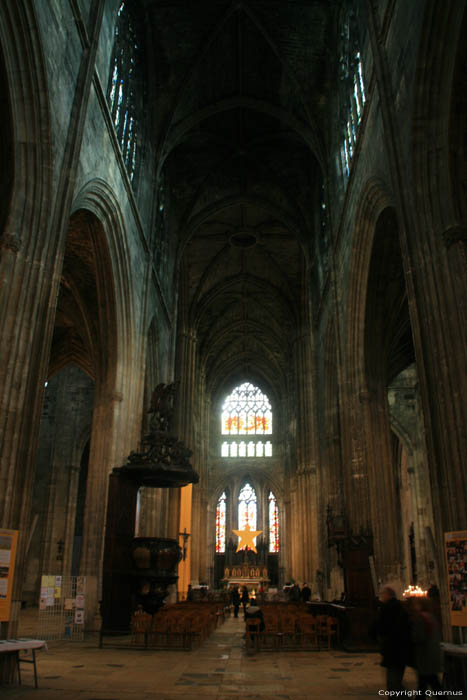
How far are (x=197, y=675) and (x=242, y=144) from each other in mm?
20954

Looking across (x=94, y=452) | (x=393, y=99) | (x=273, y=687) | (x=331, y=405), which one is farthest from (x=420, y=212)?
(x=331, y=405)

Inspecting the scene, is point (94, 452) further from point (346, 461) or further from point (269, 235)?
point (269, 235)

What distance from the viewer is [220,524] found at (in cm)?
4434

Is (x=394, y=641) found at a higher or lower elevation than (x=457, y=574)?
lower

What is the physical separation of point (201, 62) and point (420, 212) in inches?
539

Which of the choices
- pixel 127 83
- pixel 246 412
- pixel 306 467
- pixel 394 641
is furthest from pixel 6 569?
pixel 246 412

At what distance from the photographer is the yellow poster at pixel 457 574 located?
7688 millimetres

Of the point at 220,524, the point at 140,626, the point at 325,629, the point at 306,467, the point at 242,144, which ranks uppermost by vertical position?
the point at 242,144

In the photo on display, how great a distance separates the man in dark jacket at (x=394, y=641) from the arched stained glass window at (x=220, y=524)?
40255 millimetres

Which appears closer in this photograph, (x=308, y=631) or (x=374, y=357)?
(x=308, y=631)

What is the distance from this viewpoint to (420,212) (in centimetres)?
1003

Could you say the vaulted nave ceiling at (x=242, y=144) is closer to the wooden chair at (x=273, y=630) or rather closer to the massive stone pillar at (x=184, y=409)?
the massive stone pillar at (x=184, y=409)

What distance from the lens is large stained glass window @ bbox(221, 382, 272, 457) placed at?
1786 inches

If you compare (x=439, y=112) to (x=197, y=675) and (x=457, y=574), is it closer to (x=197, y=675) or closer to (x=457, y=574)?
(x=457, y=574)
